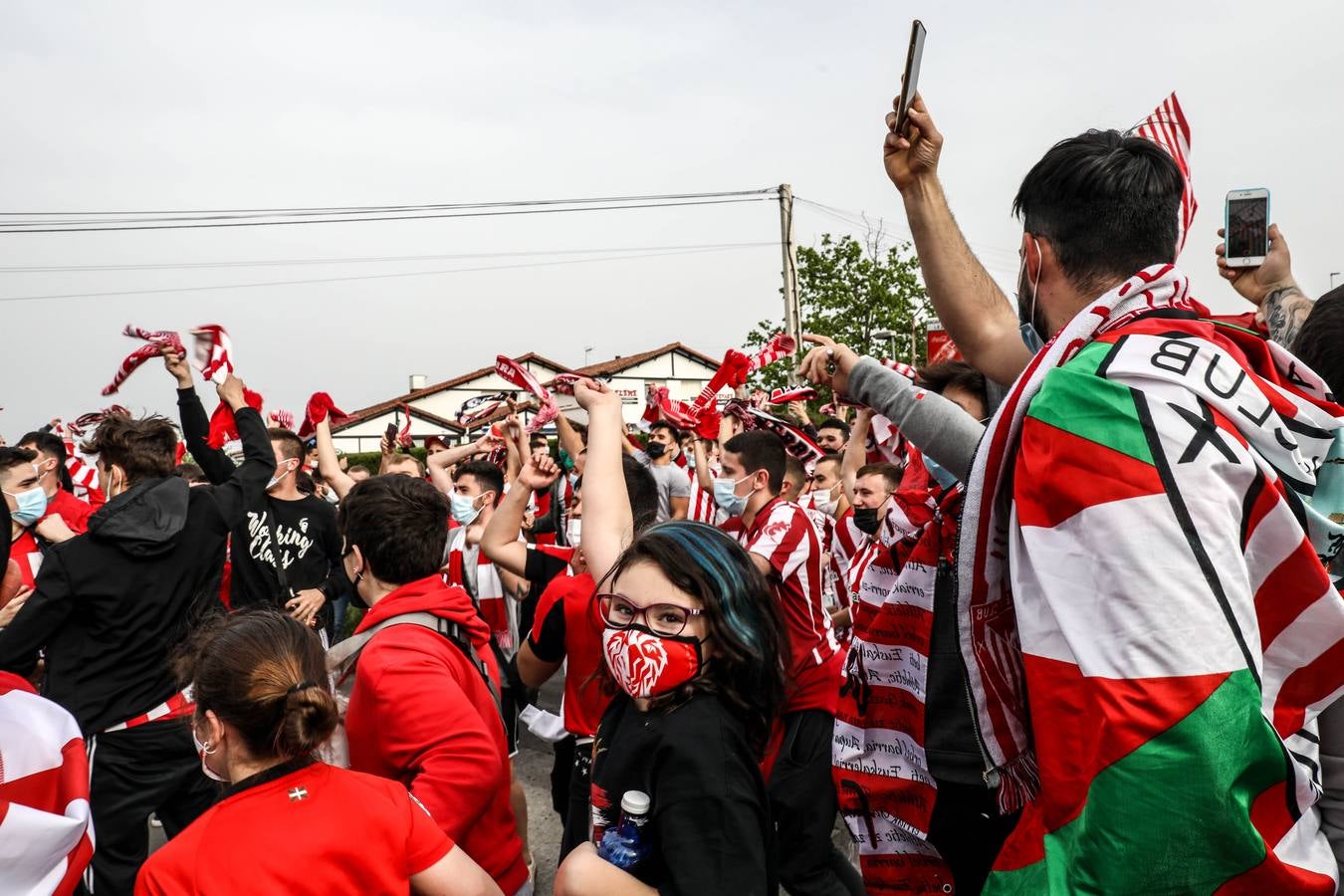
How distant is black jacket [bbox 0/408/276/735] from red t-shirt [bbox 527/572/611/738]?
173 cm

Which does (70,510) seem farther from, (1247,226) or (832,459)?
(1247,226)

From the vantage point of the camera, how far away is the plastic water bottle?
6.27 ft

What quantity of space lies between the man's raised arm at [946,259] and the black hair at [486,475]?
500 centimetres

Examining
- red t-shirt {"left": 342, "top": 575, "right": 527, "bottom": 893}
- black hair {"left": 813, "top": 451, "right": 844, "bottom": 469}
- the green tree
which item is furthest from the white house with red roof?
red t-shirt {"left": 342, "top": 575, "right": 527, "bottom": 893}

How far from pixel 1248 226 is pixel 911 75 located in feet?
5.82

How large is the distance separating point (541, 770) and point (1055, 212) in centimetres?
597

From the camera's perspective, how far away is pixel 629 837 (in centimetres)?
193

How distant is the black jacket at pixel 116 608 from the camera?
13.6ft

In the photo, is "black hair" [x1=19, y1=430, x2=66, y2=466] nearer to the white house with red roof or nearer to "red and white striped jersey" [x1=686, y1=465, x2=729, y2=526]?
"red and white striped jersey" [x1=686, y1=465, x2=729, y2=526]

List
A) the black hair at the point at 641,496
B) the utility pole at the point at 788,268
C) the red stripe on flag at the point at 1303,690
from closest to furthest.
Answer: the red stripe on flag at the point at 1303,690
the black hair at the point at 641,496
the utility pole at the point at 788,268

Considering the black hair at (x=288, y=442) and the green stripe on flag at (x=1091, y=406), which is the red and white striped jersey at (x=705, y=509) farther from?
the green stripe on flag at (x=1091, y=406)

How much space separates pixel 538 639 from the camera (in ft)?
13.1

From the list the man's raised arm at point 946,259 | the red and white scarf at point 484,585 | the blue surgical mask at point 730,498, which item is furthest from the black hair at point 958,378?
the red and white scarf at point 484,585

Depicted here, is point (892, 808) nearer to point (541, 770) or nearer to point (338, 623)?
point (541, 770)
